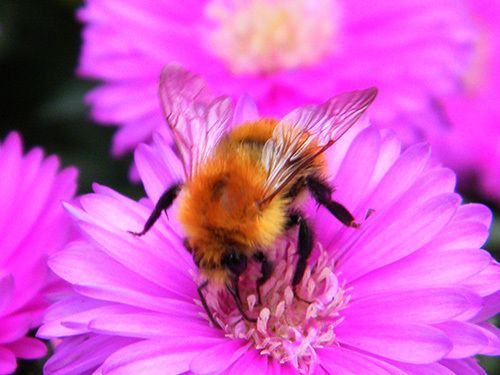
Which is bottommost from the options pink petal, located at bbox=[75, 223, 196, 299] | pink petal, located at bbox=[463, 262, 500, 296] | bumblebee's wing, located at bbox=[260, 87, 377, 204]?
pink petal, located at bbox=[75, 223, 196, 299]

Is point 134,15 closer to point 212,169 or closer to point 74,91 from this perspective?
point 74,91

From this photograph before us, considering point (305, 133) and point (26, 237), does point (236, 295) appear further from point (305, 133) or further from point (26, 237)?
point (26, 237)

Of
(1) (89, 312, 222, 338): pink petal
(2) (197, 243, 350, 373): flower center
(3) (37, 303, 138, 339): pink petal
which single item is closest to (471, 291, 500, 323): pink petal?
(2) (197, 243, 350, 373): flower center

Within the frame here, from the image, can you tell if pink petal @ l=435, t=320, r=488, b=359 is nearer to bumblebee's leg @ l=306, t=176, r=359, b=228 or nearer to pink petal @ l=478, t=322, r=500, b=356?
pink petal @ l=478, t=322, r=500, b=356

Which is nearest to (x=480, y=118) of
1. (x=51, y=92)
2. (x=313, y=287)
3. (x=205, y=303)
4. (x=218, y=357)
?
(x=51, y=92)

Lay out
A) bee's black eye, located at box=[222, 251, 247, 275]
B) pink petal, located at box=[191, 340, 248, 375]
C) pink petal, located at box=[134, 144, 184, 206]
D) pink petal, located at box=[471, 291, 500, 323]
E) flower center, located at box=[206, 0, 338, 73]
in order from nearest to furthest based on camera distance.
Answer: pink petal, located at box=[191, 340, 248, 375], bee's black eye, located at box=[222, 251, 247, 275], pink petal, located at box=[471, 291, 500, 323], pink petal, located at box=[134, 144, 184, 206], flower center, located at box=[206, 0, 338, 73]

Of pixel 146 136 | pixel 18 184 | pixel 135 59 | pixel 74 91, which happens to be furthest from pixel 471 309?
pixel 74 91
